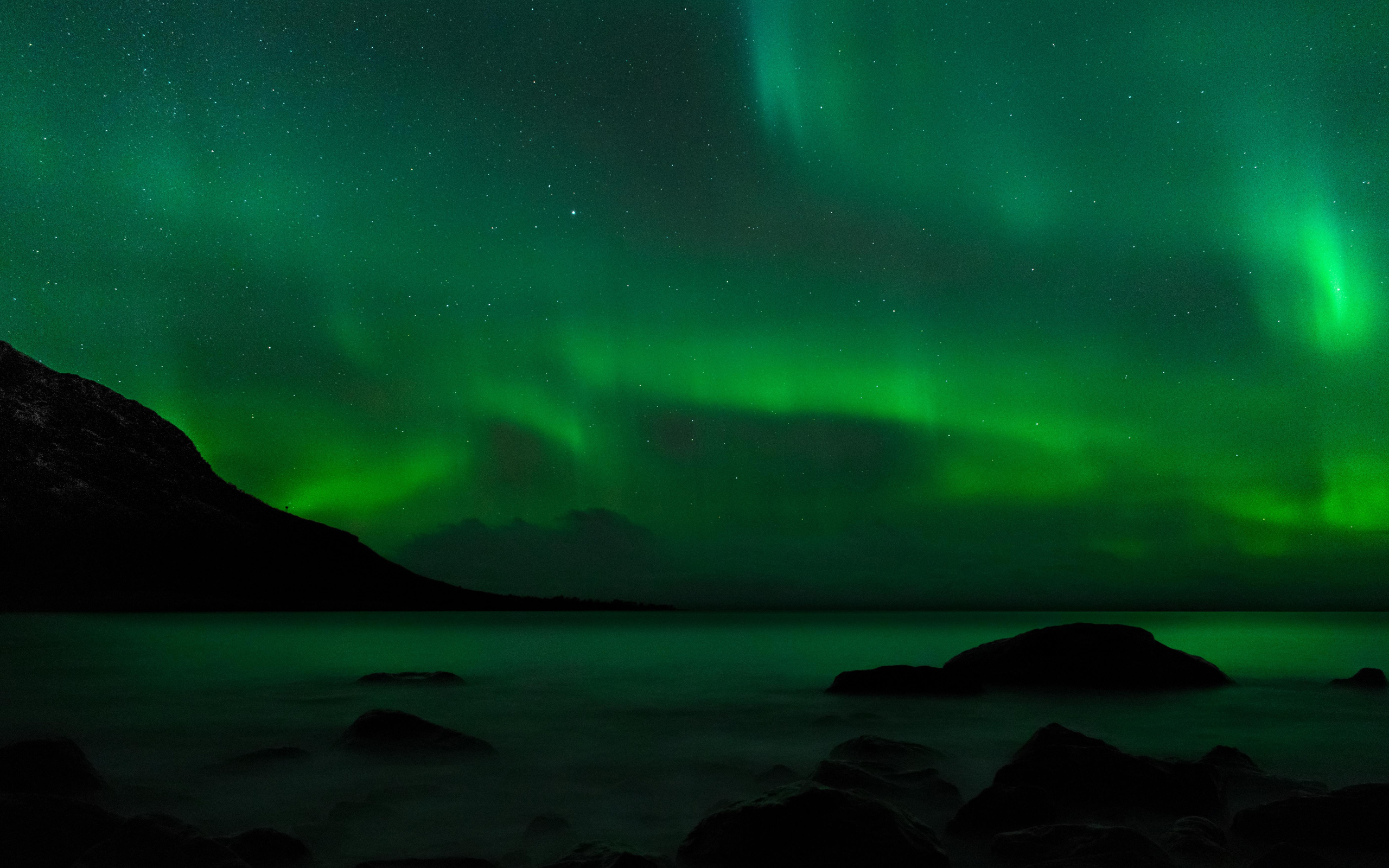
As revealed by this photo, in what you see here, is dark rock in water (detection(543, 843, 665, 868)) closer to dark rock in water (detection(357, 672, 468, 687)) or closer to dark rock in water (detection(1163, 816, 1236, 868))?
dark rock in water (detection(1163, 816, 1236, 868))

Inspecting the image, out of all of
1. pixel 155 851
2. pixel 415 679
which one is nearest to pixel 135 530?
pixel 415 679

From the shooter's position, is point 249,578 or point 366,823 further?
point 249,578

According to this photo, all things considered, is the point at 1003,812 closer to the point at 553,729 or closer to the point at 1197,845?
the point at 1197,845

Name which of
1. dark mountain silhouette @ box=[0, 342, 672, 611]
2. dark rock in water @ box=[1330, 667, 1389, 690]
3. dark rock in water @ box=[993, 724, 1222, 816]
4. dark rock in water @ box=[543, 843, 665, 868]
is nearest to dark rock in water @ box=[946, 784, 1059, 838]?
dark rock in water @ box=[993, 724, 1222, 816]

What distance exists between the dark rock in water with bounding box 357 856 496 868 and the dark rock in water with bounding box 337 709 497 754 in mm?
6522

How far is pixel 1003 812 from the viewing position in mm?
8719

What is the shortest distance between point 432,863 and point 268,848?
172 cm

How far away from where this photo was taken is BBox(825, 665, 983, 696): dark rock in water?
20969 mm

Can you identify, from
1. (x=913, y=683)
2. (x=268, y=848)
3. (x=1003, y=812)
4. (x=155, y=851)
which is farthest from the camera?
(x=913, y=683)

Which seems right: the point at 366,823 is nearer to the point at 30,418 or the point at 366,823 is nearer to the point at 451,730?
the point at 451,730

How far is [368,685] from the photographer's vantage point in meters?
27.0

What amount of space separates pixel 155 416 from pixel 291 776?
208319 mm

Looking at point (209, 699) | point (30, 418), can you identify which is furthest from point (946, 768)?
point (30, 418)

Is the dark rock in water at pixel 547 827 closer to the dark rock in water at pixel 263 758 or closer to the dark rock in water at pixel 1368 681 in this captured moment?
the dark rock in water at pixel 263 758
